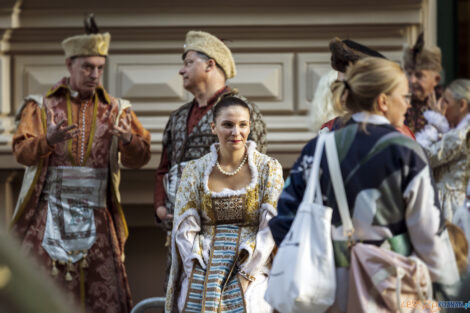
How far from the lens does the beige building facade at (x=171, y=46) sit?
581cm

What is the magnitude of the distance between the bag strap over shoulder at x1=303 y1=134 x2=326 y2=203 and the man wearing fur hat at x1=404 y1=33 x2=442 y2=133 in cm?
300

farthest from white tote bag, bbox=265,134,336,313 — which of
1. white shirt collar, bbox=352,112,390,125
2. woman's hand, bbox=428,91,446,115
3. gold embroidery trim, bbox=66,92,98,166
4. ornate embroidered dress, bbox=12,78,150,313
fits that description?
woman's hand, bbox=428,91,446,115

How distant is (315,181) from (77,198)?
2.61 m

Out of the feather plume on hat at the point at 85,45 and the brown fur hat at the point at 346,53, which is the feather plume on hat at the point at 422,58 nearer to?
the brown fur hat at the point at 346,53

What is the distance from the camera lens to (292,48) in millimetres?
5891

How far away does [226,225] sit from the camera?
3.83 m

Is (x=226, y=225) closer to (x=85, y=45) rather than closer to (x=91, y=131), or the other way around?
(x=91, y=131)

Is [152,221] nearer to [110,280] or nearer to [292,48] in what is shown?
[110,280]

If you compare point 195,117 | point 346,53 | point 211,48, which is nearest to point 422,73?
point 211,48

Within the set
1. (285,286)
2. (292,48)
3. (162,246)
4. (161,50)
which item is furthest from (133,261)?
(285,286)

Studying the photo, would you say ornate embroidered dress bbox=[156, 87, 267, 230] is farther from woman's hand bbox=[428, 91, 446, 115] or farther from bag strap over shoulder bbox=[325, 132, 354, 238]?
bag strap over shoulder bbox=[325, 132, 354, 238]

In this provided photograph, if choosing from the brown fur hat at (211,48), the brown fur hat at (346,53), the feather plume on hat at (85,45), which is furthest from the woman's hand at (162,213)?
the brown fur hat at (346,53)

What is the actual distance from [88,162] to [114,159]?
166 mm

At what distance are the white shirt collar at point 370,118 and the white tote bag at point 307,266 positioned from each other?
Answer: 0.97ft
